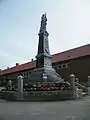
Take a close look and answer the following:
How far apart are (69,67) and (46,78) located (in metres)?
13.5

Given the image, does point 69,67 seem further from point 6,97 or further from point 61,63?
point 6,97

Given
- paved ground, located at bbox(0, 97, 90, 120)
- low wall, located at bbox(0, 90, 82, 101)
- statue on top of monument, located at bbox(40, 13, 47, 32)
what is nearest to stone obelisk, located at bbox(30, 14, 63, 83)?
statue on top of monument, located at bbox(40, 13, 47, 32)

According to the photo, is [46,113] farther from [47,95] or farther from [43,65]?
[43,65]

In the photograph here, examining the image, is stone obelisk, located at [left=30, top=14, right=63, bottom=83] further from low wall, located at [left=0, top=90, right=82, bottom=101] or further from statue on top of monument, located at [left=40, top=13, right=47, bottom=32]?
low wall, located at [left=0, top=90, right=82, bottom=101]

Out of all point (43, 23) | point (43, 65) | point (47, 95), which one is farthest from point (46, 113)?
point (43, 23)

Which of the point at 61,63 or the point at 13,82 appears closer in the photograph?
the point at 13,82

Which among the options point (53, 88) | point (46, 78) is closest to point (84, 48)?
point (46, 78)

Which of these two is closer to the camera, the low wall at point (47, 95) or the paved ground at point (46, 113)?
the paved ground at point (46, 113)

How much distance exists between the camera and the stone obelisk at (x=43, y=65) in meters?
28.7

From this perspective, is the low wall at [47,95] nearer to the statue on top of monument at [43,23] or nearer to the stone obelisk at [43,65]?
the stone obelisk at [43,65]

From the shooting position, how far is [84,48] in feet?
144

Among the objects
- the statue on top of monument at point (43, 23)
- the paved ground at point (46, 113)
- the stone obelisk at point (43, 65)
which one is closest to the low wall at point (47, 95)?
the paved ground at point (46, 113)

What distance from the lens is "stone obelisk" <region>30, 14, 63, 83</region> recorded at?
28720mm

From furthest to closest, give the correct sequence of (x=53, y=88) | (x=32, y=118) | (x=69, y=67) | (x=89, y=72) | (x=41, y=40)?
(x=69, y=67) → (x=89, y=72) → (x=41, y=40) → (x=53, y=88) → (x=32, y=118)
